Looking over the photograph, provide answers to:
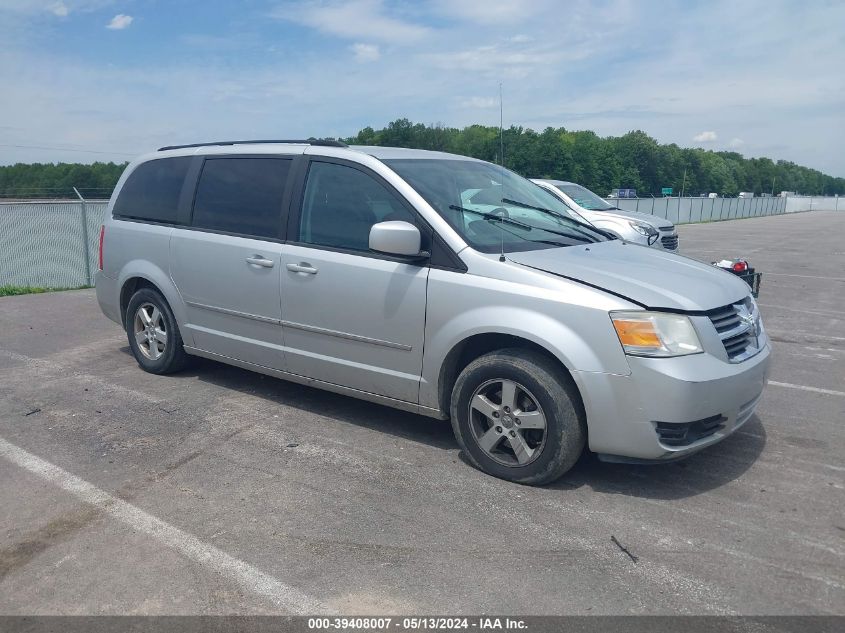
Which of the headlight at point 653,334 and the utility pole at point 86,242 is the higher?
the headlight at point 653,334

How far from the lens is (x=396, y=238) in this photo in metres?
4.35

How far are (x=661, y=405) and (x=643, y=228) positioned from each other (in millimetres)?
10211

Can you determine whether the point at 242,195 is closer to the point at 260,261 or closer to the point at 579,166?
the point at 260,261

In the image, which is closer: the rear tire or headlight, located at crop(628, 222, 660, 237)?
the rear tire

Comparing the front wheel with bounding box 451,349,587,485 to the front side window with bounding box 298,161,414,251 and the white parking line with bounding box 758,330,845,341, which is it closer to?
the front side window with bounding box 298,161,414,251

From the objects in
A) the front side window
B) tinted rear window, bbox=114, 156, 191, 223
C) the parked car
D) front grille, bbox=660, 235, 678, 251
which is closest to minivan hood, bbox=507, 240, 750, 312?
the front side window

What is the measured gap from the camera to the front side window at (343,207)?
15.6 ft

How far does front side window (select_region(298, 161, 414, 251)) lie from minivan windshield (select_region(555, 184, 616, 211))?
973 centimetres

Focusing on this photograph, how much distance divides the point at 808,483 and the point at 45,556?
4.00 metres

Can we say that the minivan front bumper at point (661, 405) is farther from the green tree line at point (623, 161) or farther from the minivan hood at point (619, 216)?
the minivan hood at point (619, 216)

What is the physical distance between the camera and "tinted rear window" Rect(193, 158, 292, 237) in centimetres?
534

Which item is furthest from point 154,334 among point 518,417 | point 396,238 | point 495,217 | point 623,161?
point 623,161

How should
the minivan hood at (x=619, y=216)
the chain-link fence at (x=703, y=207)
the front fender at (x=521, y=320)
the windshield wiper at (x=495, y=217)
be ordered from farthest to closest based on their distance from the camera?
the chain-link fence at (x=703, y=207), the minivan hood at (x=619, y=216), the windshield wiper at (x=495, y=217), the front fender at (x=521, y=320)

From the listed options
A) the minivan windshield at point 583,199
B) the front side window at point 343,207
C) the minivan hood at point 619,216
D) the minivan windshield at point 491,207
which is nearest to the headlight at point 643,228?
the minivan hood at point 619,216
